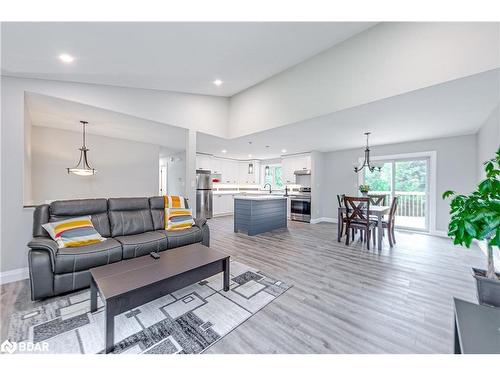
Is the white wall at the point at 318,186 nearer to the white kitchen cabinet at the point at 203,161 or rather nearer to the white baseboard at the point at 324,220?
the white baseboard at the point at 324,220

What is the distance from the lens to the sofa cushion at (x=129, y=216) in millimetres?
2924

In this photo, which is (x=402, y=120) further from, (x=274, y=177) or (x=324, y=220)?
(x=274, y=177)

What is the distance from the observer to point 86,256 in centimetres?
215

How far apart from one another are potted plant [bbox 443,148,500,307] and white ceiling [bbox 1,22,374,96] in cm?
240

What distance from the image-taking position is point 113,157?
523 centimetres

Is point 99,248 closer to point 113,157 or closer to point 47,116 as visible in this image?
point 47,116

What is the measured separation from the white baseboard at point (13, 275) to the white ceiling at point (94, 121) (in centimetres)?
231

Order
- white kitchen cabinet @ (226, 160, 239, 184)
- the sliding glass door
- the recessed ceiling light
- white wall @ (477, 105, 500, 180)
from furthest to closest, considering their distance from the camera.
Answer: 1. white kitchen cabinet @ (226, 160, 239, 184)
2. the sliding glass door
3. white wall @ (477, 105, 500, 180)
4. the recessed ceiling light

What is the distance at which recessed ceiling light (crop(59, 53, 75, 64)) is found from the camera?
88.6 inches

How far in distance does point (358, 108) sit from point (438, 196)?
3.72 metres

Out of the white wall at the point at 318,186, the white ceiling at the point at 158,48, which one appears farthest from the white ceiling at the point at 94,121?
the white wall at the point at 318,186

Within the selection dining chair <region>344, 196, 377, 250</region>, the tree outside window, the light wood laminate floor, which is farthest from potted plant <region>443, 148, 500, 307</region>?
the tree outside window

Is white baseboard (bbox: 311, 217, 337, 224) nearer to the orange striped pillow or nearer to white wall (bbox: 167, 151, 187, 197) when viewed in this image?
the orange striped pillow
